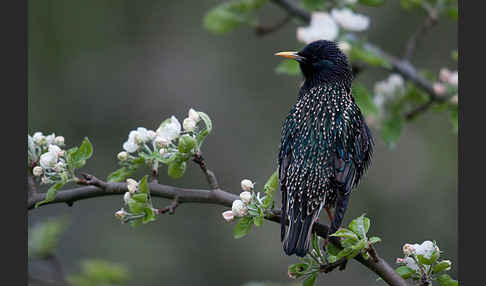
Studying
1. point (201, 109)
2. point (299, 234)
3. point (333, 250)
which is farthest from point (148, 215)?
point (201, 109)

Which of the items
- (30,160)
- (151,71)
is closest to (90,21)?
(151,71)

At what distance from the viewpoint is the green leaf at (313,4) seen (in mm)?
4680

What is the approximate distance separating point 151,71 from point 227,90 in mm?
1088

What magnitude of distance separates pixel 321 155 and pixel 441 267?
0.84 m

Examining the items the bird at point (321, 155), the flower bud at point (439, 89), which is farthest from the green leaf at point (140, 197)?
the flower bud at point (439, 89)

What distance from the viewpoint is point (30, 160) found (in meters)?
3.04

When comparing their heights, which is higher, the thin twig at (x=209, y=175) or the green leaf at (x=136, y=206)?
the thin twig at (x=209, y=175)

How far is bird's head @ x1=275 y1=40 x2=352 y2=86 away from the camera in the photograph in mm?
3707

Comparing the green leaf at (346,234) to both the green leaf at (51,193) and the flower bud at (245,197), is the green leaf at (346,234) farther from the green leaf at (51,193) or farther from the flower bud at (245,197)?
the green leaf at (51,193)

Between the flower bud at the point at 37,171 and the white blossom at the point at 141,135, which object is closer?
the flower bud at the point at 37,171

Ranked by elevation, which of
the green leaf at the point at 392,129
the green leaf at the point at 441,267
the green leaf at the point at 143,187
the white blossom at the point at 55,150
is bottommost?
the green leaf at the point at 441,267

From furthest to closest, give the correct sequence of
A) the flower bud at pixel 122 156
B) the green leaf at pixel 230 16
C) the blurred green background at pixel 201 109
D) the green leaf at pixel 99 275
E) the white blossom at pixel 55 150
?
the blurred green background at pixel 201 109 → the green leaf at pixel 230 16 → the green leaf at pixel 99 275 → the flower bud at pixel 122 156 → the white blossom at pixel 55 150

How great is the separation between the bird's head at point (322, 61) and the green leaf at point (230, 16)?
122cm

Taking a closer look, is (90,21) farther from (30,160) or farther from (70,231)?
(30,160)
